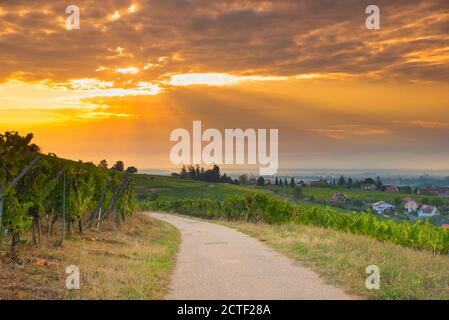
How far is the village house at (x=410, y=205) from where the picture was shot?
8925cm

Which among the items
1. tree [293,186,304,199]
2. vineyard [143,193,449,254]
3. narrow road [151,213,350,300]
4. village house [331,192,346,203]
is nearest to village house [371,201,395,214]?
village house [331,192,346,203]

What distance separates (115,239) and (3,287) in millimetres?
10662

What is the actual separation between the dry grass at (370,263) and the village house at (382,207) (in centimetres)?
7100

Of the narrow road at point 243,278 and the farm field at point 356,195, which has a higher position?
the narrow road at point 243,278

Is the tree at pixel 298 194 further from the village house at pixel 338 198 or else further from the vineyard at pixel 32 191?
the vineyard at pixel 32 191

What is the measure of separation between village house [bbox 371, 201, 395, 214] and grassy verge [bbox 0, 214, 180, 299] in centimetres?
7538

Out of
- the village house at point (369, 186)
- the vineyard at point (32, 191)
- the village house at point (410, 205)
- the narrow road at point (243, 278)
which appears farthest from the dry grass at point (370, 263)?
the village house at point (369, 186)

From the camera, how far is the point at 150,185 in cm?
10469

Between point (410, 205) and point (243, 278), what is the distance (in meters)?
85.0

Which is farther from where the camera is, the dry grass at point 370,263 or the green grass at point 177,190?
the green grass at point 177,190

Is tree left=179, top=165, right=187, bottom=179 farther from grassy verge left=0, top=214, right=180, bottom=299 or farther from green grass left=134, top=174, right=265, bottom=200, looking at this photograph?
grassy verge left=0, top=214, right=180, bottom=299

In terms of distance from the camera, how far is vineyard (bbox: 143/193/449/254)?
21516mm
